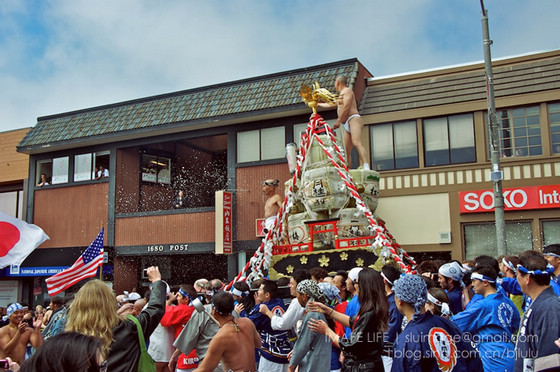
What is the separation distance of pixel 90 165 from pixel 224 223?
722 centimetres

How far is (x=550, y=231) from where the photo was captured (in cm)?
1492

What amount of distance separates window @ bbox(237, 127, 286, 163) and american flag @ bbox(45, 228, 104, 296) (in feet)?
21.1

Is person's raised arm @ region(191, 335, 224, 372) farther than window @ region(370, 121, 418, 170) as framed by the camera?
No

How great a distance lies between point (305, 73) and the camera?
18875 millimetres

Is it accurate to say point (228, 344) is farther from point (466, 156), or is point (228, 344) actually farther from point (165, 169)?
point (165, 169)

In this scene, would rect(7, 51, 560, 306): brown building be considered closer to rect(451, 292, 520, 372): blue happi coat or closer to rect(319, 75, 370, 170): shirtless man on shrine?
rect(319, 75, 370, 170): shirtless man on shrine

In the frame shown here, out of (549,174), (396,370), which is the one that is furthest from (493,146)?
(396,370)

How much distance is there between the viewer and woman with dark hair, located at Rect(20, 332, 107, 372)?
219 cm

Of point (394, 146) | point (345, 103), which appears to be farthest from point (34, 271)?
point (345, 103)

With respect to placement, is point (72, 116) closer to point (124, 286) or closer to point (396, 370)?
point (124, 286)

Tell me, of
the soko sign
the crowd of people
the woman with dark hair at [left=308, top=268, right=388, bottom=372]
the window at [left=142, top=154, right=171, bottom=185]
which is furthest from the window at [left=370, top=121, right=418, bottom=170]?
the woman with dark hair at [left=308, top=268, right=388, bottom=372]

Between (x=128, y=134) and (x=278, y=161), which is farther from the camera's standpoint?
(x=128, y=134)

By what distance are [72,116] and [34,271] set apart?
6710 millimetres

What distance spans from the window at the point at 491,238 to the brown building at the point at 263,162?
1.1 inches
